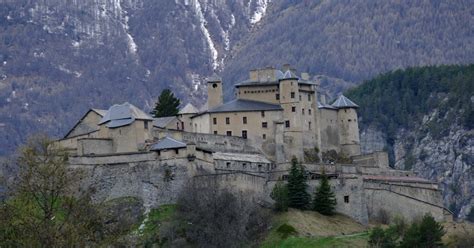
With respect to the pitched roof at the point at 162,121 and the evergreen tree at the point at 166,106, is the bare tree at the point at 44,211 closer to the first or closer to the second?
the pitched roof at the point at 162,121

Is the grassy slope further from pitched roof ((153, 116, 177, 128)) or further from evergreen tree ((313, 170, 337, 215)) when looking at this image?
pitched roof ((153, 116, 177, 128))

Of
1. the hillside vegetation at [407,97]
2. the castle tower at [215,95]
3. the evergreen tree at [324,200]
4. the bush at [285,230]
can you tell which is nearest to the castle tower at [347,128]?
the castle tower at [215,95]

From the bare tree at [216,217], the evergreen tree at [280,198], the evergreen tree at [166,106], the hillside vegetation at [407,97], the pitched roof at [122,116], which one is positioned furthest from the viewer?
the hillside vegetation at [407,97]

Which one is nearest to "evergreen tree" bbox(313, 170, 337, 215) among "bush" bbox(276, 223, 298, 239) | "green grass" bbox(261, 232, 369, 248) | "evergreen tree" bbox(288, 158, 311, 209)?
"evergreen tree" bbox(288, 158, 311, 209)

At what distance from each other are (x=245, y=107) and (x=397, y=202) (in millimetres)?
13907

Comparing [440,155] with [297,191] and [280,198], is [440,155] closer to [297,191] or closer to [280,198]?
[297,191]

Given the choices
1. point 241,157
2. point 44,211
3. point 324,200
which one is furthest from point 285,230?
point 44,211

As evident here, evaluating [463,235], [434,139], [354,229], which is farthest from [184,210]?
[434,139]

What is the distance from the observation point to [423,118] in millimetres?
178750

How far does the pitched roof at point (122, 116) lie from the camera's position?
298 feet

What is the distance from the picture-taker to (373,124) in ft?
585

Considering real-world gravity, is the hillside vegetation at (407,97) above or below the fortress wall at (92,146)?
above

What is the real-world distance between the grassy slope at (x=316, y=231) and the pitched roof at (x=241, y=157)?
20.7 feet

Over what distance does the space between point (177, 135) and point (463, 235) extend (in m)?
21.2
